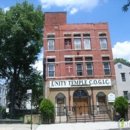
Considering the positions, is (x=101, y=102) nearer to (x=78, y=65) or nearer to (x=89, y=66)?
(x=89, y=66)

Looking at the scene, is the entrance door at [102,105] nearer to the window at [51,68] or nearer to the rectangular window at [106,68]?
the rectangular window at [106,68]

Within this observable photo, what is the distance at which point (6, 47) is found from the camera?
85.0 ft

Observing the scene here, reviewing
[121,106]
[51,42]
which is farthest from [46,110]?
[51,42]

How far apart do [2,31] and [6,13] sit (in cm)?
273

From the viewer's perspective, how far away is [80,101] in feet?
73.3

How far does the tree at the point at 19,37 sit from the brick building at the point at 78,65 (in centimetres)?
250

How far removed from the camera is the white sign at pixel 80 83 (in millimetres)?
22250

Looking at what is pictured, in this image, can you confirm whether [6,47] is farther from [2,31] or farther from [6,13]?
[6,13]

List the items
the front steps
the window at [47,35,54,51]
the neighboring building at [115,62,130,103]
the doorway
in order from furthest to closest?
the neighboring building at [115,62,130,103]
the window at [47,35,54,51]
the doorway
the front steps

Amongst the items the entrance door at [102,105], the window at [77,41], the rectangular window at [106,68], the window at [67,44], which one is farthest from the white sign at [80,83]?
the window at [67,44]

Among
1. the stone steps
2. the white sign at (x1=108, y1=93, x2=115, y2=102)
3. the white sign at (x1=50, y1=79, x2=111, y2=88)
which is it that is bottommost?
the stone steps

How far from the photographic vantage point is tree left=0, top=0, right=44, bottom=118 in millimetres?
24531

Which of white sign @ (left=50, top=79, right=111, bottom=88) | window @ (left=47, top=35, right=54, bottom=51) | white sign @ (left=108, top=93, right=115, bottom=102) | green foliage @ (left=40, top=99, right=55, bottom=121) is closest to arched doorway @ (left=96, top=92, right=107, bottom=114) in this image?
white sign @ (left=108, top=93, right=115, bottom=102)

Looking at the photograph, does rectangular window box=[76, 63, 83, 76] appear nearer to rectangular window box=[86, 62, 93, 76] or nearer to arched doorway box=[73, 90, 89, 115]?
rectangular window box=[86, 62, 93, 76]
